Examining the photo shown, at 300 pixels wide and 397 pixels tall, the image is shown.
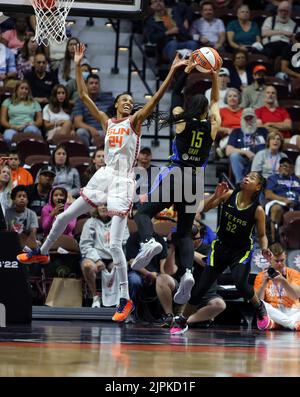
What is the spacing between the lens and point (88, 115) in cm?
1595

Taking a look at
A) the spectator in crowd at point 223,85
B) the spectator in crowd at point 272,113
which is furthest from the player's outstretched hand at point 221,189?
the spectator in crowd at point 272,113

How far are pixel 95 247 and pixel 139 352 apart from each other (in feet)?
18.4

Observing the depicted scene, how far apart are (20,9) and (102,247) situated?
363 centimetres

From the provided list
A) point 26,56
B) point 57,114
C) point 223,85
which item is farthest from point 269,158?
point 26,56

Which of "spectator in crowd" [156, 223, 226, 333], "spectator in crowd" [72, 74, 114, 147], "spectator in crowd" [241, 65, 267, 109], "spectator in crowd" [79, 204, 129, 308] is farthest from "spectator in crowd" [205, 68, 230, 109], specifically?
"spectator in crowd" [156, 223, 226, 333]

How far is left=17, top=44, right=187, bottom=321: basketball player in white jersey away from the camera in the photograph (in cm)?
964

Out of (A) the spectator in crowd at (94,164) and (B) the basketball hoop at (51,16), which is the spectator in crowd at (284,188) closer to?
(A) the spectator in crowd at (94,164)

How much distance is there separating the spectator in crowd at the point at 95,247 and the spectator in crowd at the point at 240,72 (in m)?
5.54

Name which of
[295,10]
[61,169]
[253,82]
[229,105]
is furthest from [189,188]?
[295,10]

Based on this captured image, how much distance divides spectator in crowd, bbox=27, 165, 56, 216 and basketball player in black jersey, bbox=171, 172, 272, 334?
323 centimetres

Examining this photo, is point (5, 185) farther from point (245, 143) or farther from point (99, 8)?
point (245, 143)

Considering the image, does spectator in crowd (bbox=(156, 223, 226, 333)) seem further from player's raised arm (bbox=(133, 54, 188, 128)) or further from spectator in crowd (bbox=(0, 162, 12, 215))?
spectator in crowd (bbox=(0, 162, 12, 215))

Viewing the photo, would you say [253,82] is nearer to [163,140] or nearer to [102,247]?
[163,140]

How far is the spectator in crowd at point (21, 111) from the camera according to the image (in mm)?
15141
